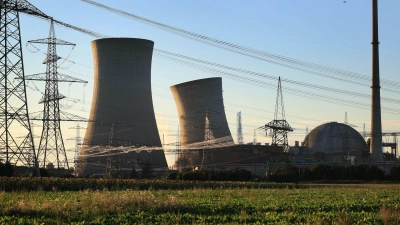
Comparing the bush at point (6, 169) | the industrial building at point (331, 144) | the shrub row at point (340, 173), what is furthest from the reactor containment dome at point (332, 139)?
the bush at point (6, 169)

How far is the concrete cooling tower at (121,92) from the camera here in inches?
1666

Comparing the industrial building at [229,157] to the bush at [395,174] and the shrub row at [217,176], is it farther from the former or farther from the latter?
the bush at [395,174]

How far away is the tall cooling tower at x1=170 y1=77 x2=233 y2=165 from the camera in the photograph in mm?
53812

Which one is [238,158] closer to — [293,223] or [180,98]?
[180,98]

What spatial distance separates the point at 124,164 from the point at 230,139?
11142 millimetres

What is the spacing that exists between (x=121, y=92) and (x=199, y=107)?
43.8 feet

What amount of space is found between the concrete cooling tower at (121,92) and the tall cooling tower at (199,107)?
32.9ft

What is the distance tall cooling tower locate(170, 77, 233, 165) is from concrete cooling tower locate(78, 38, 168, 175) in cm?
1002

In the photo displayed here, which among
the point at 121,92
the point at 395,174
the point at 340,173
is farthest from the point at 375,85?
the point at 121,92

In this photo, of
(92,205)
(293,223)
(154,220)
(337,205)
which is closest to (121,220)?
(154,220)

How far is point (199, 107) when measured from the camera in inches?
2144

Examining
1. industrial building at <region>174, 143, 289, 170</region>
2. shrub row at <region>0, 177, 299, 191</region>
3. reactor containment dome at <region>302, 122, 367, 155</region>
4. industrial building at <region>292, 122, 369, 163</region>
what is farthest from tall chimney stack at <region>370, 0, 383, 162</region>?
shrub row at <region>0, 177, 299, 191</region>

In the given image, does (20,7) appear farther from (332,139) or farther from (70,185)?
(332,139)

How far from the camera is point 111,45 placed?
42219 mm
